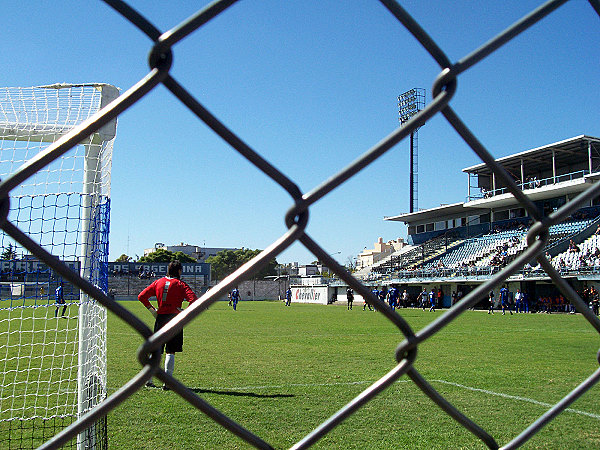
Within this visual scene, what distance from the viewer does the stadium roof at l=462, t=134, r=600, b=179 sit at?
120 feet

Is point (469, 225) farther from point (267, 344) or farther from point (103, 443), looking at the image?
point (103, 443)

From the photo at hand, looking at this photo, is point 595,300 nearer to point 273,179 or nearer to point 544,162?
A: point 544,162

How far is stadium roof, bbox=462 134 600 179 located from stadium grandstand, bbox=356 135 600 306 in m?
0.06

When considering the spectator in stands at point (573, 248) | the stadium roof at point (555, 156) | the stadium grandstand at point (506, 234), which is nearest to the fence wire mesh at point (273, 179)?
the stadium grandstand at point (506, 234)

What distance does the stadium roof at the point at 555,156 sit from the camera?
36719mm

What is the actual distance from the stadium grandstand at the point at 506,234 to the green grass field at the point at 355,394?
64.4 feet

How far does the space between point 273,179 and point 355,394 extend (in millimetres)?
5688

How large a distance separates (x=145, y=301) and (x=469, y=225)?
4078 cm

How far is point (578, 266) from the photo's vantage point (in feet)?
94.3

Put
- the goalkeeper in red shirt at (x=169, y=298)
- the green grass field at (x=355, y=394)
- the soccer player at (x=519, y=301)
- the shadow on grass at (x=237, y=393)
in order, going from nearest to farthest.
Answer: the green grass field at (x=355, y=394), the shadow on grass at (x=237, y=393), the goalkeeper in red shirt at (x=169, y=298), the soccer player at (x=519, y=301)

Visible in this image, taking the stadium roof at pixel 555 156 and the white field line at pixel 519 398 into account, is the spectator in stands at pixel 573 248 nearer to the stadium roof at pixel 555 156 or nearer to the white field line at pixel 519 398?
the stadium roof at pixel 555 156

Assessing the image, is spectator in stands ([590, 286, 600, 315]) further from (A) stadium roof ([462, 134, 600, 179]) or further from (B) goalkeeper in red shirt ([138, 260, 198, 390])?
(B) goalkeeper in red shirt ([138, 260, 198, 390])

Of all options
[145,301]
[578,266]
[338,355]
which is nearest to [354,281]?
[145,301]

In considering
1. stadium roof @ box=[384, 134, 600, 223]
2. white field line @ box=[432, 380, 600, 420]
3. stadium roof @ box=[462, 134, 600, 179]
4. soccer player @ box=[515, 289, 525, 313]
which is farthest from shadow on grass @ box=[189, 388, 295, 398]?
stadium roof @ box=[462, 134, 600, 179]
